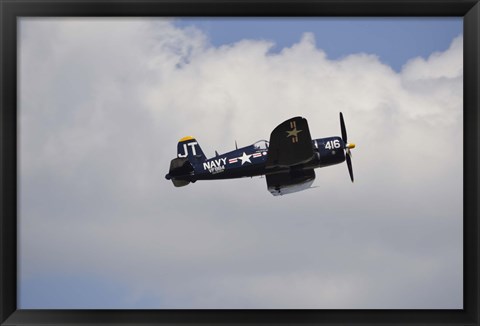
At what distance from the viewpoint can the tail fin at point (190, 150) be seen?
10.9 meters

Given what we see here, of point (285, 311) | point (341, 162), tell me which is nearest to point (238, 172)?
point (341, 162)

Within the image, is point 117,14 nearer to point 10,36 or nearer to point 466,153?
point 10,36

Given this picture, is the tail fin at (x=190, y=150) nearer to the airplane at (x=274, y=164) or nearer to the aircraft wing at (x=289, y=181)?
the airplane at (x=274, y=164)

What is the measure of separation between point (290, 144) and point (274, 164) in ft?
1.77

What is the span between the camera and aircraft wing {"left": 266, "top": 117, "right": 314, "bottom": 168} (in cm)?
893

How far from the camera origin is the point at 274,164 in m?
9.77

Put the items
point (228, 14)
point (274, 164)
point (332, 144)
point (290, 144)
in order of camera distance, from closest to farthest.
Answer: point (228, 14) < point (290, 144) < point (274, 164) < point (332, 144)

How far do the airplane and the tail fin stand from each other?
1.77ft

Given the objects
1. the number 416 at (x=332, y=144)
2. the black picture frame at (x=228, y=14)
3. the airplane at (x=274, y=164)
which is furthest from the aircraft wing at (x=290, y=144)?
the black picture frame at (x=228, y=14)

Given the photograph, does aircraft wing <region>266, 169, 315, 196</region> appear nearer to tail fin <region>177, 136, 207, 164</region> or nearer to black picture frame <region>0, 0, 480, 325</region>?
tail fin <region>177, 136, 207, 164</region>

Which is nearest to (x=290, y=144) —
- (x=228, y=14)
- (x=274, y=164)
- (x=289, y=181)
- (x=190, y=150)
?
(x=274, y=164)

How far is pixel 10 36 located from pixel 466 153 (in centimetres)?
253

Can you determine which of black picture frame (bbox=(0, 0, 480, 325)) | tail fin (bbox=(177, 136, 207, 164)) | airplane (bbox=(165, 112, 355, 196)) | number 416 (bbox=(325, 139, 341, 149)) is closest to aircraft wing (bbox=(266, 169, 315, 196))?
airplane (bbox=(165, 112, 355, 196))

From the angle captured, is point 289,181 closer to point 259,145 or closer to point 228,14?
point 259,145
